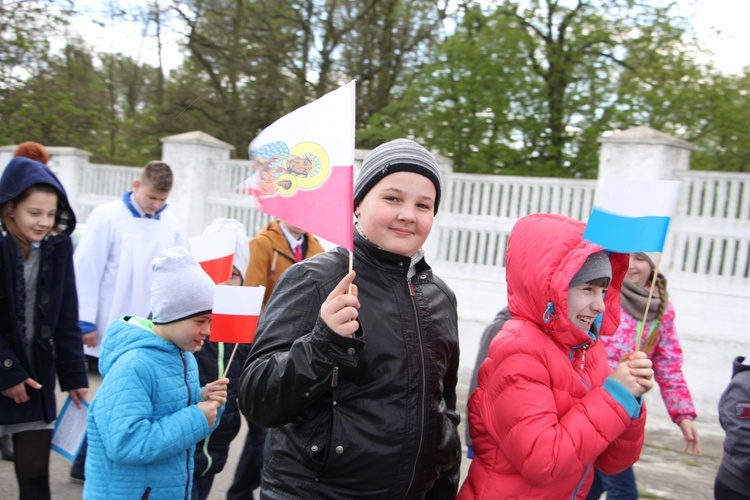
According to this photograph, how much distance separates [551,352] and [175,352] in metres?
1.46

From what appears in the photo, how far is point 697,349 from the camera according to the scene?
7199mm

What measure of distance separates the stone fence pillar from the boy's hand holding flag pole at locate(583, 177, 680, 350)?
519cm

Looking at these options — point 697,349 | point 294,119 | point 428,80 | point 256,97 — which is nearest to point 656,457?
point 697,349

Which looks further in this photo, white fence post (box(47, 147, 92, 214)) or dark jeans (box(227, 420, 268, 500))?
white fence post (box(47, 147, 92, 214))

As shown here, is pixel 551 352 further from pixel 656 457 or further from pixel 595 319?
pixel 656 457

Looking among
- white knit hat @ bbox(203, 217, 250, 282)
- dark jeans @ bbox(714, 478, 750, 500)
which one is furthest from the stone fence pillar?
dark jeans @ bbox(714, 478, 750, 500)

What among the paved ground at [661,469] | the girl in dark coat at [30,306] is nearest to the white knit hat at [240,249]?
the girl in dark coat at [30,306]

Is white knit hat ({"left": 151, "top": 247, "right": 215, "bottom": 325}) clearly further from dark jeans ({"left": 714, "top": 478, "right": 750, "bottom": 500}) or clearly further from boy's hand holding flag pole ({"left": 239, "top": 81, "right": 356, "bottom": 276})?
dark jeans ({"left": 714, "top": 478, "right": 750, "bottom": 500})

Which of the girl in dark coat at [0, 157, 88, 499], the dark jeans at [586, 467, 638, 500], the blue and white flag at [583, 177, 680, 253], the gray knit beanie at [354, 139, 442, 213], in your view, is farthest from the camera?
the dark jeans at [586, 467, 638, 500]

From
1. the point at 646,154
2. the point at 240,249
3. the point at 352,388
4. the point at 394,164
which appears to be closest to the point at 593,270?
the point at 394,164

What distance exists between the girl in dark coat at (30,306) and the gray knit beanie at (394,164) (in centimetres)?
185

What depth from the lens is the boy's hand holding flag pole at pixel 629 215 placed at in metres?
2.33

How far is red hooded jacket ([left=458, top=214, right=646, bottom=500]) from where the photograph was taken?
2201 mm

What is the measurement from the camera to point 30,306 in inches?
135
